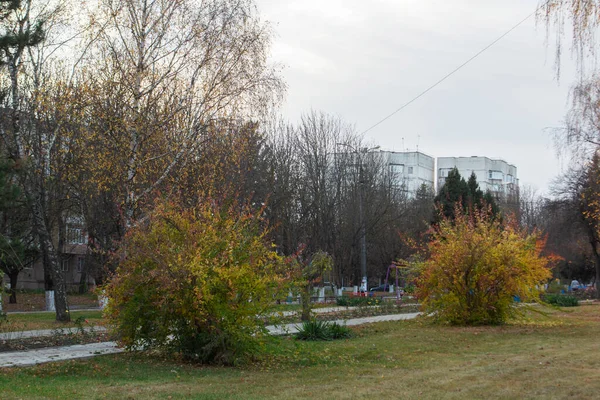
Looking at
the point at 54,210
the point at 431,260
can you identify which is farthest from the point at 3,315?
the point at 54,210

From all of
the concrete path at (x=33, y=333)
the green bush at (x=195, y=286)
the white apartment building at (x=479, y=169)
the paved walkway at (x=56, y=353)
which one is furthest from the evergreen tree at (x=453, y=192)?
the white apartment building at (x=479, y=169)

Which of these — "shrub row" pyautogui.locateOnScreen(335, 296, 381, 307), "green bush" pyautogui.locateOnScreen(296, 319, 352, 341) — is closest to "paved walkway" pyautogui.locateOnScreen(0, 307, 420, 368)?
"green bush" pyautogui.locateOnScreen(296, 319, 352, 341)

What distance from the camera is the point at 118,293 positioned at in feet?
37.1

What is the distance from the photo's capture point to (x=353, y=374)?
994 cm

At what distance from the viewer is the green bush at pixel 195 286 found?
35.4ft

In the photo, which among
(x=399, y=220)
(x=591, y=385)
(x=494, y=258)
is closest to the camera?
(x=591, y=385)

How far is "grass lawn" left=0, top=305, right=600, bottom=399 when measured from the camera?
8.26 m

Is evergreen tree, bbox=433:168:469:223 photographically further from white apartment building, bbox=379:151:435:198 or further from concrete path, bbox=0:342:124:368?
white apartment building, bbox=379:151:435:198

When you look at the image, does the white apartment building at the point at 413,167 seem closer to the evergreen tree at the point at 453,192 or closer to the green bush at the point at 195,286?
the evergreen tree at the point at 453,192

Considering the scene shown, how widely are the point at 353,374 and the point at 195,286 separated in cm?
302

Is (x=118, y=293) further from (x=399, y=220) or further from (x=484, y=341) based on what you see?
(x=399, y=220)

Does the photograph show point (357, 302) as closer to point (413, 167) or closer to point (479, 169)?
point (413, 167)

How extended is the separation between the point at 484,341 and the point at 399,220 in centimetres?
3523

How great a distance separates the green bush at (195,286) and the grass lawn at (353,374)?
1.55ft
